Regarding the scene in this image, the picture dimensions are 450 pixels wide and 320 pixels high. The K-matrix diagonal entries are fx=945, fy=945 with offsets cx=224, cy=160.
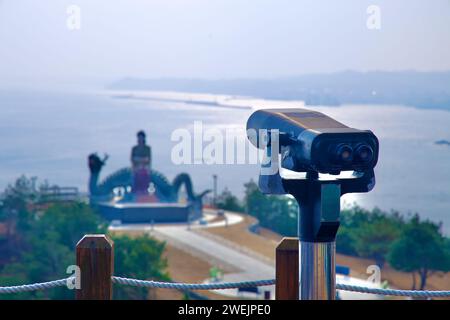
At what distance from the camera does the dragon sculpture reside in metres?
25.4

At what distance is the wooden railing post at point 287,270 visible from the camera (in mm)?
2812

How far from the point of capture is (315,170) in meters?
2.44

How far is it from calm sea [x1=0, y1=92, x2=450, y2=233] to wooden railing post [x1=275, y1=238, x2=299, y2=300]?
2193cm

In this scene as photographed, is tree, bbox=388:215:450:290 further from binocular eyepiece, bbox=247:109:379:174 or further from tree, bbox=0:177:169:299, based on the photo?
binocular eyepiece, bbox=247:109:379:174

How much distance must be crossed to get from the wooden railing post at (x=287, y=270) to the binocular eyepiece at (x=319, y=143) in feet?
1.25

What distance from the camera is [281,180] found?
98.3 inches

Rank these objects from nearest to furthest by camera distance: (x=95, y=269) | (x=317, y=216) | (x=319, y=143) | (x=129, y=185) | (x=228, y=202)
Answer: (x=319, y=143) → (x=317, y=216) → (x=95, y=269) → (x=129, y=185) → (x=228, y=202)

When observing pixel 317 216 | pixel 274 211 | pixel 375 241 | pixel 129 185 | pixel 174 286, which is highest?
pixel 317 216

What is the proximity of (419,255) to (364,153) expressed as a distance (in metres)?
20.7

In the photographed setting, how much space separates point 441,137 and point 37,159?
21.7m

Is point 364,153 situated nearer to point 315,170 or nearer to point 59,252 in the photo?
point 315,170

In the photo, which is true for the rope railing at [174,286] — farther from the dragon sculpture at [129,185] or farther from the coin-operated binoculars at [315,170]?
the dragon sculpture at [129,185]

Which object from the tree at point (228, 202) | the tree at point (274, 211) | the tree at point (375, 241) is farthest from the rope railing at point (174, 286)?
the tree at point (228, 202)

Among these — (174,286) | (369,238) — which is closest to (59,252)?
(369,238)
